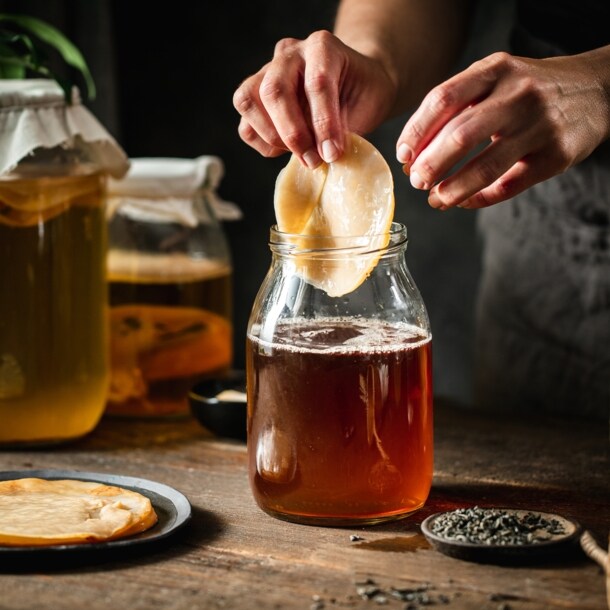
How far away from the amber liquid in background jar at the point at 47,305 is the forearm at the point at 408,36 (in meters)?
0.44

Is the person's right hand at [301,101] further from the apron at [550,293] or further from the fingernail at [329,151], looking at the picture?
the apron at [550,293]

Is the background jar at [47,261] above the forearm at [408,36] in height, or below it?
below

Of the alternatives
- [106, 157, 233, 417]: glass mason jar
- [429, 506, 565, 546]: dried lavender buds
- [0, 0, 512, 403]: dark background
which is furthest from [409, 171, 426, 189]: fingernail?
[0, 0, 512, 403]: dark background

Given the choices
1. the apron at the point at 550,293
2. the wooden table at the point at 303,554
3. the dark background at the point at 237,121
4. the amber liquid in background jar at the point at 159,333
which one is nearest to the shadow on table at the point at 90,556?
the wooden table at the point at 303,554

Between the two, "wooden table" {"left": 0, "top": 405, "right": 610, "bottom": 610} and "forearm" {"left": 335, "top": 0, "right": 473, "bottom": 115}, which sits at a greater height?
"forearm" {"left": 335, "top": 0, "right": 473, "bottom": 115}

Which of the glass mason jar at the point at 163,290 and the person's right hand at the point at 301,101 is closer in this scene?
the person's right hand at the point at 301,101

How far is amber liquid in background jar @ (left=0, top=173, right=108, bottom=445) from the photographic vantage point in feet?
4.44

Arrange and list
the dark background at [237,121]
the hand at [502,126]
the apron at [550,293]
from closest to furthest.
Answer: the hand at [502,126] → the apron at [550,293] → the dark background at [237,121]

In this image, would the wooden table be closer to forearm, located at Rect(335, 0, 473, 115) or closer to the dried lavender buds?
the dried lavender buds

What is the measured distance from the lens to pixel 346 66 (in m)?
1.23

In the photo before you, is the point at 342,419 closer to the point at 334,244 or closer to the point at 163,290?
the point at 334,244

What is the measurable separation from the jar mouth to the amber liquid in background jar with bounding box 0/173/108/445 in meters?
0.43

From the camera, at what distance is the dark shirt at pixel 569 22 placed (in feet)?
5.11

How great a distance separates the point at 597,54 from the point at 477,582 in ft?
2.01
